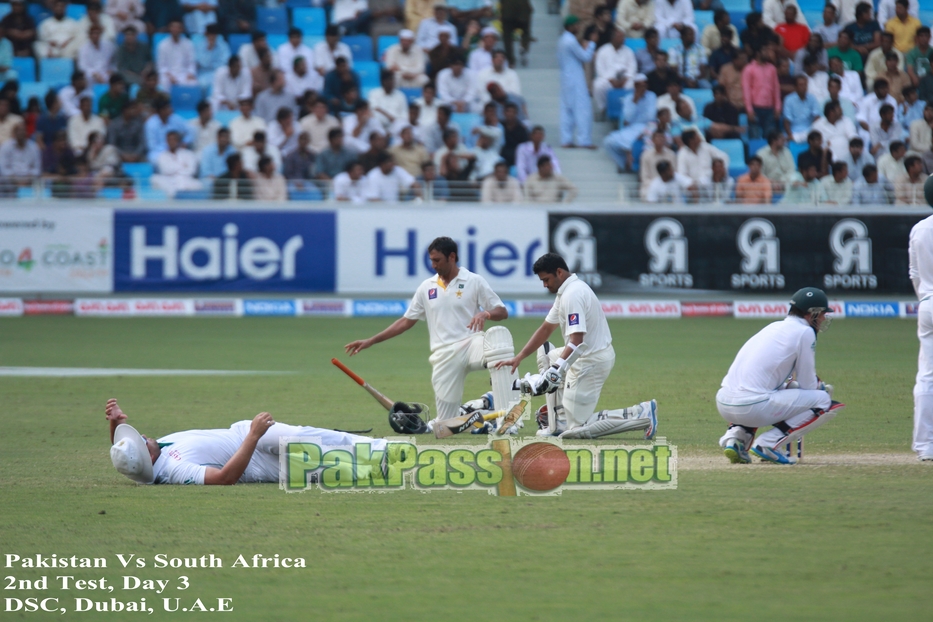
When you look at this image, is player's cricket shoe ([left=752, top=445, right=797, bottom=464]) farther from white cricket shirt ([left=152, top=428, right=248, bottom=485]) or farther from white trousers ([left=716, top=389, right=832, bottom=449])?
white cricket shirt ([left=152, top=428, right=248, bottom=485])

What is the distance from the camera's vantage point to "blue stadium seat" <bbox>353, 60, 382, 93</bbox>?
22922 mm

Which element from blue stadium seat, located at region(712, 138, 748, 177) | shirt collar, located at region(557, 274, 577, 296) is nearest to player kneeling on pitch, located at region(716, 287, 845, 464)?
shirt collar, located at region(557, 274, 577, 296)

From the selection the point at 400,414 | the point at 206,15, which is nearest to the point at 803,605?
the point at 400,414

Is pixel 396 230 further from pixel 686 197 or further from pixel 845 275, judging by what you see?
pixel 845 275

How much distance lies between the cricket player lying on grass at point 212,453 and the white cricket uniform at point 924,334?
3699 millimetres

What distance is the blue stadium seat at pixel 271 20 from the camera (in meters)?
24.0

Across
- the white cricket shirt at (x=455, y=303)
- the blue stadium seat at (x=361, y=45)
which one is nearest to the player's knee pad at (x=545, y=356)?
the white cricket shirt at (x=455, y=303)

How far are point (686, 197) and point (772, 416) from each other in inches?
529

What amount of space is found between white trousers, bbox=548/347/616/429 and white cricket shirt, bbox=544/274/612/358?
0.07m

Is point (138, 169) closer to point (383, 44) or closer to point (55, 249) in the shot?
point (55, 249)

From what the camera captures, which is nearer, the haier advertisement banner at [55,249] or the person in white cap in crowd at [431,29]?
the haier advertisement banner at [55,249]

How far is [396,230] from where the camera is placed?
2044 centimetres

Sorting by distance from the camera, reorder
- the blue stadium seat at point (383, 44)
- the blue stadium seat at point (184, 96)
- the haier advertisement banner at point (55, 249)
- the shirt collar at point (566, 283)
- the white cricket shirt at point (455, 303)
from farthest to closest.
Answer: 1. the blue stadium seat at point (383, 44)
2. the blue stadium seat at point (184, 96)
3. the haier advertisement banner at point (55, 249)
4. the white cricket shirt at point (455, 303)
5. the shirt collar at point (566, 283)

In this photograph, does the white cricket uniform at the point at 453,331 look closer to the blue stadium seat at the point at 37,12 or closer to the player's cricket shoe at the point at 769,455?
the player's cricket shoe at the point at 769,455
